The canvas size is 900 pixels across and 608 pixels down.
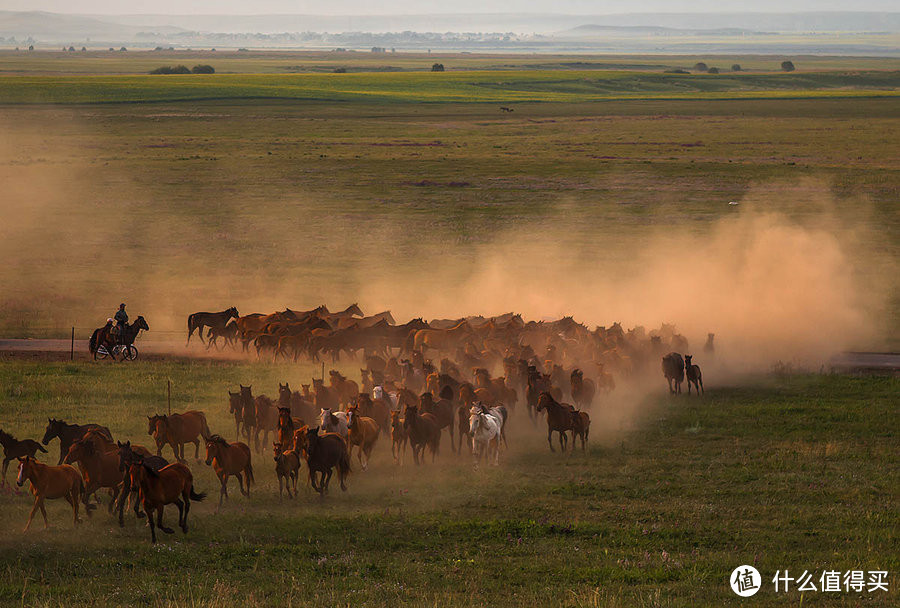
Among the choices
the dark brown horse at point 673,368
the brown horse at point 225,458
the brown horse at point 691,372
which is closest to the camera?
the brown horse at point 225,458

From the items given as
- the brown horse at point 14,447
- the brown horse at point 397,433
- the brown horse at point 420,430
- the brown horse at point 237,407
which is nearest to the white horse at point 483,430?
the brown horse at point 420,430

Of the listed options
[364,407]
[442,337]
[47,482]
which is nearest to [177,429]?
[364,407]

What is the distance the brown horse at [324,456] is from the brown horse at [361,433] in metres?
1.03

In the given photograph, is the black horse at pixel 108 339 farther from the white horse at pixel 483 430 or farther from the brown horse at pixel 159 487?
the brown horse at pixel 159 487

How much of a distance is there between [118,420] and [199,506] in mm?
5981

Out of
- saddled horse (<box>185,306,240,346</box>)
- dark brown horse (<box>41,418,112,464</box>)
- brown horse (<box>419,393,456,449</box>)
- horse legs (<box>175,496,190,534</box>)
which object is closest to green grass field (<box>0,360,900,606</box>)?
horse legs (<box>175,496,190,534</box>)

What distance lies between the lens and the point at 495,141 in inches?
3984

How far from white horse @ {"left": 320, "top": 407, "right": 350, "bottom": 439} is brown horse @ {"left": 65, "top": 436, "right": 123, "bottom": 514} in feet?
14.3

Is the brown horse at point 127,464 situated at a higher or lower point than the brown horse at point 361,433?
lower

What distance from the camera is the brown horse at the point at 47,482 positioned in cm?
1614

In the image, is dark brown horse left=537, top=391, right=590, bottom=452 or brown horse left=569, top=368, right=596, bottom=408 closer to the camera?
dark brown horse left=537, top=391, right=590, bottom=452

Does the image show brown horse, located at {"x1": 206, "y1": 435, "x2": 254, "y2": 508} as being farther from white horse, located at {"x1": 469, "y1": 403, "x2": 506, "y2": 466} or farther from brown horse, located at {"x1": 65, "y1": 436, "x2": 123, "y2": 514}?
white horse, located at {"x1": 469, "y1": 403, "x2": 506, "y2": 466}

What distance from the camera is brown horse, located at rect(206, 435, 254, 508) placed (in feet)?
58.5

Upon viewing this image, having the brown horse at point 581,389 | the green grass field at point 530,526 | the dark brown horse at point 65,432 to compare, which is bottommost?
the green grass field at point 530,526
